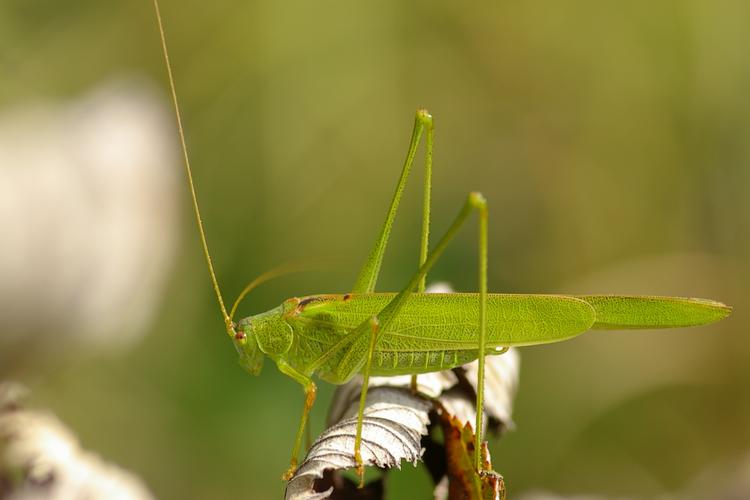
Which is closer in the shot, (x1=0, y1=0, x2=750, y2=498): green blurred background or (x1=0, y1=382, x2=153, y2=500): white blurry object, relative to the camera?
(x1=0, y1=382, x2=153, y2=500): white blurry object

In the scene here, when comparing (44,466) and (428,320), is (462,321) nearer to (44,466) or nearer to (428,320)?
(428,320)

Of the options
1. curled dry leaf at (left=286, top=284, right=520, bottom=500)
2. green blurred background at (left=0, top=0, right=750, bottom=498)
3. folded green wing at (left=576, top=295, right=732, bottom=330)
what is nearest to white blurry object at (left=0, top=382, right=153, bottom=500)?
curled dry leaf at (left=286, top=284, right=520, bottom=500)

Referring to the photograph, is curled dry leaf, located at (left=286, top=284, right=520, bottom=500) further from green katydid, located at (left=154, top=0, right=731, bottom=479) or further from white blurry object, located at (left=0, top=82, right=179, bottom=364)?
white blurry object, located at (left=0, top=82, right=179, bottom=364)

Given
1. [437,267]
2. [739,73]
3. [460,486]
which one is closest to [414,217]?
[437,267]

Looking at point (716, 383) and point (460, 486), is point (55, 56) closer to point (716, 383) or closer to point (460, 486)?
point (460, 486)

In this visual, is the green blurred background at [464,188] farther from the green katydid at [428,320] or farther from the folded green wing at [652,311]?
the folded green wing at [652,311]

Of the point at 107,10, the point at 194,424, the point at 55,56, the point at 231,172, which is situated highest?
the point at 107,10
